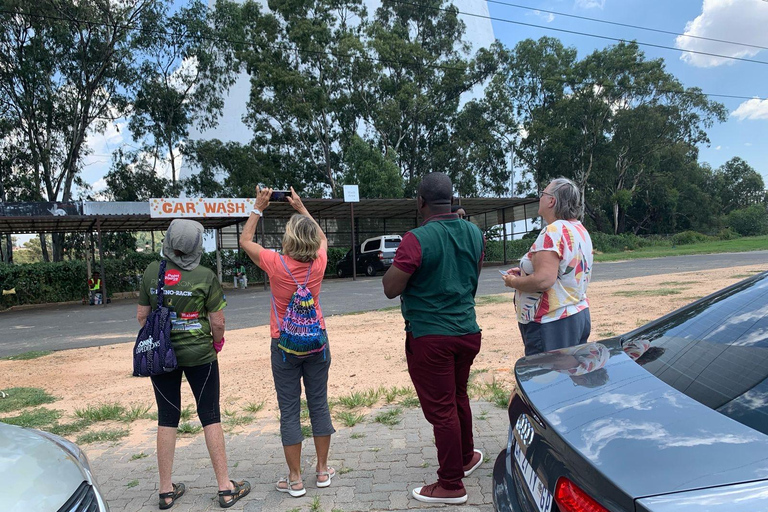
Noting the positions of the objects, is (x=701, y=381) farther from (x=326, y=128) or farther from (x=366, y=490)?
(x=326, y=128)

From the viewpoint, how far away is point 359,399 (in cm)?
475

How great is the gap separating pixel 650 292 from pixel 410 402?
846 cm

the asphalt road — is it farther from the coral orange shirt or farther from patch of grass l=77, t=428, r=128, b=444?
the coral orange shirt

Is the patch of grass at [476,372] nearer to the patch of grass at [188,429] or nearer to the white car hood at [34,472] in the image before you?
the patch of grass at [188,429]

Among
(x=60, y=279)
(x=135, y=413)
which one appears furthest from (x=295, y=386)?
(x=60, y=279)

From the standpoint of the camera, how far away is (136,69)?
26.5 m

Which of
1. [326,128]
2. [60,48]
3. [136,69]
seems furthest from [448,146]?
[60,48]

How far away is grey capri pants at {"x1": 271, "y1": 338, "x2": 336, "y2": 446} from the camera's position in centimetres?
296

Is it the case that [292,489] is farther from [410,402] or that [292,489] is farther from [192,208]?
[192,208]

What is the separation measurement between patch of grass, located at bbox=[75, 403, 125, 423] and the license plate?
425 centimetres

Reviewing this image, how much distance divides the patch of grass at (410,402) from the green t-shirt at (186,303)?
229 cm

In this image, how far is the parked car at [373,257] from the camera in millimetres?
21906

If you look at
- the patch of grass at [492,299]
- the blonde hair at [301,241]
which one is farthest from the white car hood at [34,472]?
the patch of grass at [492,299]

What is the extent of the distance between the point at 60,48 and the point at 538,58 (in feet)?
108
